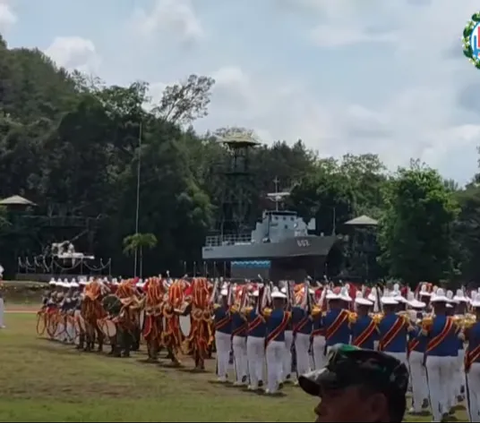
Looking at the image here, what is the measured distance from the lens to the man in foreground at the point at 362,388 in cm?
438

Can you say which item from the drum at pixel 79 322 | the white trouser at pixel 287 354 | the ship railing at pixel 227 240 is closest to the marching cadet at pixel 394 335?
the white trouser at pixel 287 354

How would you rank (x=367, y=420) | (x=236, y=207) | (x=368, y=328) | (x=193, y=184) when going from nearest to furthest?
(x=367, y=420) → (x=368, y=328) → (x=193, y=184) → (x=236, y=207)

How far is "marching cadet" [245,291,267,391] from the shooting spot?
57.7 feet

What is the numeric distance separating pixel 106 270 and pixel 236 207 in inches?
481

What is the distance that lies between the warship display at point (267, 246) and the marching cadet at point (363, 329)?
139 ft

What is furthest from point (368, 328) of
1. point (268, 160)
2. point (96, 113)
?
point (268, 160)

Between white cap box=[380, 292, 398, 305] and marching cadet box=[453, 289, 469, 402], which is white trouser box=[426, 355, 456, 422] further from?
white cap box=[380, 292, 398, 305]

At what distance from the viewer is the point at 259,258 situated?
213 ft

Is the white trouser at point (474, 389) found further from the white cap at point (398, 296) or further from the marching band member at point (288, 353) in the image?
the marching band member at point (288, 353)

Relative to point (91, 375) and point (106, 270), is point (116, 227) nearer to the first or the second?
point (106, 270)

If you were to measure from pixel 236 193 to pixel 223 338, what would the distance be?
57.4 m

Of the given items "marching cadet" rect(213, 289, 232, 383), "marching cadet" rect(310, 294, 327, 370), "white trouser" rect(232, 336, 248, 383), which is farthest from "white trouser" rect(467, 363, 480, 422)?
"marching cadet" rect(213, 289, 232, 383)

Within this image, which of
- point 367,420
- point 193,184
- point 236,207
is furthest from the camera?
point 236,207

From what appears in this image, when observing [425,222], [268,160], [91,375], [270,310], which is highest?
[268,160]
